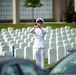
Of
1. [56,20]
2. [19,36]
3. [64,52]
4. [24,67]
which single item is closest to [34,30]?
[64,52]

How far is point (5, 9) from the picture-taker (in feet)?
164

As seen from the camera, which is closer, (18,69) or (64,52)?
(18,69)

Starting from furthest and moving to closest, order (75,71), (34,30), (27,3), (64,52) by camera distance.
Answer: (27,3), (64,52), (34,30), (75,71)

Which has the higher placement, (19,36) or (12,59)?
(12,59)

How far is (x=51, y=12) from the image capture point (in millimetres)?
50562

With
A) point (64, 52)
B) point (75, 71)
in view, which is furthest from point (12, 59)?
point (64, 52)

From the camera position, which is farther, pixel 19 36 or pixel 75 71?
pixel 19 36

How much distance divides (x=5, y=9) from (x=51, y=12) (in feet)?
16.0

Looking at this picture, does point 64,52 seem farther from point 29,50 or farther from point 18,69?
point 18,69

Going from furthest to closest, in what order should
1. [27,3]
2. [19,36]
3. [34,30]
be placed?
[27,3]
[19,36]
[34,30]

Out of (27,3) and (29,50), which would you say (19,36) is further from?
(27,3)

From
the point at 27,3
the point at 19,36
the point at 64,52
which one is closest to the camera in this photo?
the point at 64,52

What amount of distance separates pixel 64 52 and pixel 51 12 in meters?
32.6

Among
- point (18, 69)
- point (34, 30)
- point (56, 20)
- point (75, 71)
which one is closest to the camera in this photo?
point (18, 69)
